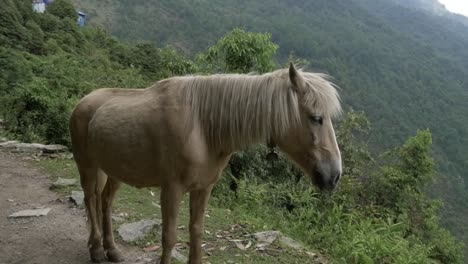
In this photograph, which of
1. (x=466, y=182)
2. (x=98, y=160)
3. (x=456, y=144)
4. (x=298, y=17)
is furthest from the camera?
(x=298, y=17)

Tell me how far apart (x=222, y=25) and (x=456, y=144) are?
49.0 metres

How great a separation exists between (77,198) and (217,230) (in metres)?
1.90

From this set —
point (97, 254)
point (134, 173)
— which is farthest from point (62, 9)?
point (134, 173)

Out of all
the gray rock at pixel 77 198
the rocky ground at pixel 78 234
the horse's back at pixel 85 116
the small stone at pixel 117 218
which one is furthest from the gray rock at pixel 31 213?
the horse's back at pixel 85 116

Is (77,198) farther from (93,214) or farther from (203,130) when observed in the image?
(203,130)

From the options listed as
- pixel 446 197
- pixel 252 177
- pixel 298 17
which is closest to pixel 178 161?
pixel 252 177

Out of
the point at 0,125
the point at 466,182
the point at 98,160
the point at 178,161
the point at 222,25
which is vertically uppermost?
the point at 178,161

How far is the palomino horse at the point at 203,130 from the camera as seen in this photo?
344 cm

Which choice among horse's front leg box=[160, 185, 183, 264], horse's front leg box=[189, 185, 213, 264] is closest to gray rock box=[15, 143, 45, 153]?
horse's front leg box=[189, 185, 213, 264]

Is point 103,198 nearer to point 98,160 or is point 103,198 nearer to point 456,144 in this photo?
point 98,160

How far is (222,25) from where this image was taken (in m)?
95.7

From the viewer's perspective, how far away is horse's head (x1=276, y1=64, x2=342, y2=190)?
3385 mm

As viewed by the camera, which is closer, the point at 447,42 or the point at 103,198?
the point at 103,198

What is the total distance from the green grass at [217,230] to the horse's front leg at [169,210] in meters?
1.27
